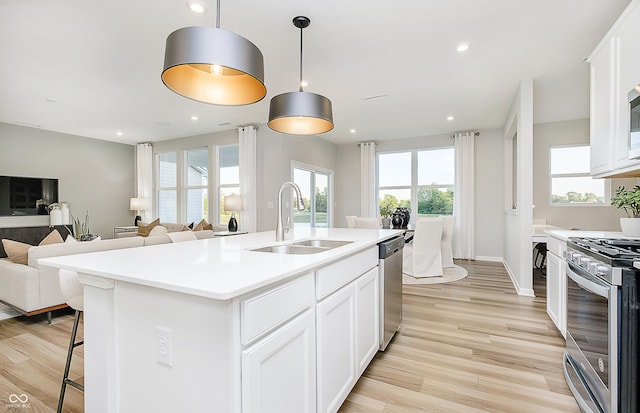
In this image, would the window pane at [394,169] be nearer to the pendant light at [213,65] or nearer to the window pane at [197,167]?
the window pane at [197,167]

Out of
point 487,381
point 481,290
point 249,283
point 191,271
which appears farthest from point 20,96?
point 481,290

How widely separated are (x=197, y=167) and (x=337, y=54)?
499 centimetres

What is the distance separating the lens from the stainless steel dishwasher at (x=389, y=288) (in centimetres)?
233

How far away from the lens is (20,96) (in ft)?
14.0

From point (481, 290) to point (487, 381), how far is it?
2.32 meters

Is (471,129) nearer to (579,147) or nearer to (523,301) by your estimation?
(579,147)

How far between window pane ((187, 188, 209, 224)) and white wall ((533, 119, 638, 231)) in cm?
671

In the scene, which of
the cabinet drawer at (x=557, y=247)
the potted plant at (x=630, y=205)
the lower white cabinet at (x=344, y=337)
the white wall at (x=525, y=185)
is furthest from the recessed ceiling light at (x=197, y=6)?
the white wall at (x=525, y=185)

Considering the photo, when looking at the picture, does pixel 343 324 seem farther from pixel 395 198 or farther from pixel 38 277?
pixel 395 198

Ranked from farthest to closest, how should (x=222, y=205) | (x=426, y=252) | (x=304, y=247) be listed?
1. (x=222, y=205)
2. (x=426, y=252)
3. (x=304, y=247)

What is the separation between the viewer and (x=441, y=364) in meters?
2.23

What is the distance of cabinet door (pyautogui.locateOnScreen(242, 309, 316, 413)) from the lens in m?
1.04

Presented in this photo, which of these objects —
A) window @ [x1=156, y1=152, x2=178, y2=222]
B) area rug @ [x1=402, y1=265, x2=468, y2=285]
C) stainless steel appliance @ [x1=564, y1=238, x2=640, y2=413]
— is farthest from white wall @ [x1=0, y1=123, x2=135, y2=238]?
stainless steel appliance @ [x1=564, y1=238, x2=640, y2=413]

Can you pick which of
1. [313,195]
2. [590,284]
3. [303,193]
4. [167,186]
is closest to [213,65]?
[590,284]
